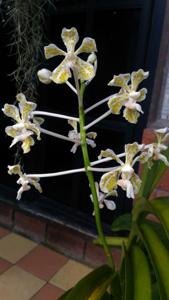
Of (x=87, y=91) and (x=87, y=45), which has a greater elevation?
(x=87, y=45)

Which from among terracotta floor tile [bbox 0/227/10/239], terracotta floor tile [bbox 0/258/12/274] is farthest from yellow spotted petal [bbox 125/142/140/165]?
terracotta floor tile [bbox 0/227/10/239]

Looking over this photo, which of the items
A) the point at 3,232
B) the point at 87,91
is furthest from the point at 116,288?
the point at 3,232

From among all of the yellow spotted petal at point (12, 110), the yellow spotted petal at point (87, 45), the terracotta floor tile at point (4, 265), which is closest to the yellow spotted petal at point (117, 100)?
the yellow spotted petal at point (87, 45)

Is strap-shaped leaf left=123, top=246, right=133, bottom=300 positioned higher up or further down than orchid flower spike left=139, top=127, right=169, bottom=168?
further down

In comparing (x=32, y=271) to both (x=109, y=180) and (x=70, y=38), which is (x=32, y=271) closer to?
(x=109, y=180)

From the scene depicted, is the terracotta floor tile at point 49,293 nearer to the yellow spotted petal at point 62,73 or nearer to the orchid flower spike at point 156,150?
the orchid flower spike at point 156,150

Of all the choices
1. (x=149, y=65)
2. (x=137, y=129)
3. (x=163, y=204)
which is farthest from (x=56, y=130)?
(x=163, y=204)

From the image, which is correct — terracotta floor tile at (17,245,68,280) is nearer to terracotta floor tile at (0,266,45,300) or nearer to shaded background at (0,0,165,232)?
terracotta floor tile at (0,266,45,300)
